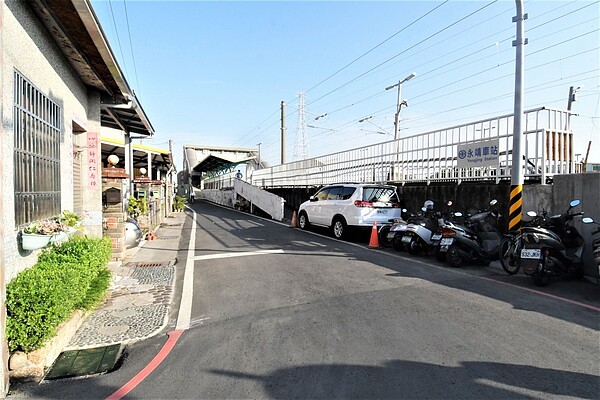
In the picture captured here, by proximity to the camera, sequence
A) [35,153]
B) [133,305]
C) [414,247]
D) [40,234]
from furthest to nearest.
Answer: [414,247] → [133,305] → [35,153] → [40,234]

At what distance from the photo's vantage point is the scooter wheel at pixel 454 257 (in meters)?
7.21

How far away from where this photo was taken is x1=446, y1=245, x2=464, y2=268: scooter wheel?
7.21m

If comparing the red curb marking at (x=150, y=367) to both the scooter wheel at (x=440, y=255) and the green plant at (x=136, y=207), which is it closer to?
the scooter wheel at (x=440, y=255)

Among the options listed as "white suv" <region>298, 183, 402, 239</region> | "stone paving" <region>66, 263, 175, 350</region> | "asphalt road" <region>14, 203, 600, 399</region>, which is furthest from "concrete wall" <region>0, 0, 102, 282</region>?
"white suv" <region>298, 183, 402, 239</region>

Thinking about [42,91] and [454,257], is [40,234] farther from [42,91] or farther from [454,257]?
→ [454,257]

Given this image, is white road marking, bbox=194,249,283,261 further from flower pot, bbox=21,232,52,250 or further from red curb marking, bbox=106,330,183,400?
flower pot, bbox=21,232,52,250

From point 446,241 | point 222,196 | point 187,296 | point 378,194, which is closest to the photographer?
point 187,296

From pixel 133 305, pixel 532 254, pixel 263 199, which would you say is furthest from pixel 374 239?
pixel 263 199

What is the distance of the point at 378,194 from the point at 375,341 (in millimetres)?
7066

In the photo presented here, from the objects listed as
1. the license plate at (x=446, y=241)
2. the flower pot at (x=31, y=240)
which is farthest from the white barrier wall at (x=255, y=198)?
the flower pot at (x=31, y=240)

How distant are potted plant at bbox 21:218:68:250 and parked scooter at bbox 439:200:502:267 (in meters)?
6.60

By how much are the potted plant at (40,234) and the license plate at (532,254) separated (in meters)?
6.75

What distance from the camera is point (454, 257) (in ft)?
23.7

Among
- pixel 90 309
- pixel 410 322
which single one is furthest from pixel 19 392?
pixel 410 322
